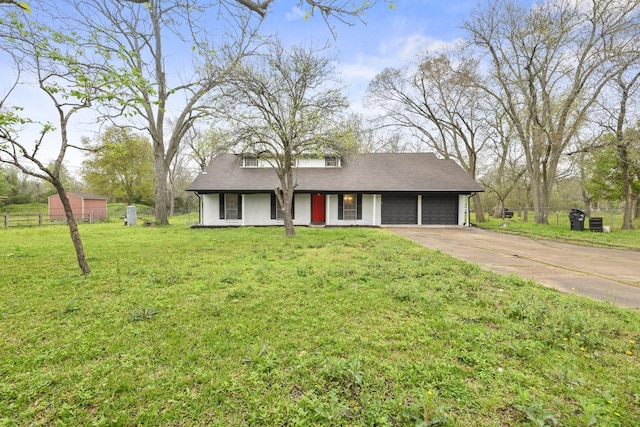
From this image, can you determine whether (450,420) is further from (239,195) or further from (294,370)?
(239,195)

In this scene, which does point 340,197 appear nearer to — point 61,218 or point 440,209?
point 440,209

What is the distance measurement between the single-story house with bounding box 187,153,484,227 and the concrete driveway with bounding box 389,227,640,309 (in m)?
6.83

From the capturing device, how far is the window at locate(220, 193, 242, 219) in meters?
15.8

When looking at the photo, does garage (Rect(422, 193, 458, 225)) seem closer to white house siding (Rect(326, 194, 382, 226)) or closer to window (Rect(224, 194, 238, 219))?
white house siding (Rect(326, 194, 382, 226))

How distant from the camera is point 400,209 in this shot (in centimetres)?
1638

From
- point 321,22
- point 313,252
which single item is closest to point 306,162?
point 313,252

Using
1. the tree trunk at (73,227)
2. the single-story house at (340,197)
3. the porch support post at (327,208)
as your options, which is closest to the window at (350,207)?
the single-story house at (340,197)

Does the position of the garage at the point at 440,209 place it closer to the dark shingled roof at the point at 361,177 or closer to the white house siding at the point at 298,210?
the white house siding at the point at 298,210

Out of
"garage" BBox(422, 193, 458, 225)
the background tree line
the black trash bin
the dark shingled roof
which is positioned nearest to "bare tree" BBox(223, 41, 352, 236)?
the background tree line

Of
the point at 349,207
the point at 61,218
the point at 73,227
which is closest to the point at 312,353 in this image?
the point at 73,227

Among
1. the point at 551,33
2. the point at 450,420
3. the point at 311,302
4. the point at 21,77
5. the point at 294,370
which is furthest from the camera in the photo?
the point at 551,33

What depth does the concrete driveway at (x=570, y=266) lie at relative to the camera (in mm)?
4480

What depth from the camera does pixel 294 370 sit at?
230cm

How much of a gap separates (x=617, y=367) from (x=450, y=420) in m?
1.80
